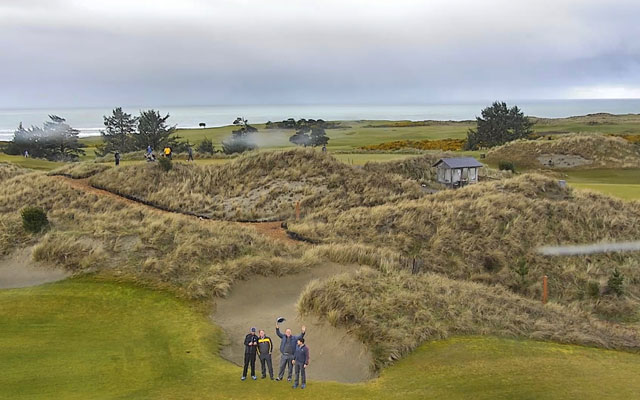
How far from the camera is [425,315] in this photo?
16.0 metres

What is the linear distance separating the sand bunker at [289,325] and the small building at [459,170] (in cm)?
1923

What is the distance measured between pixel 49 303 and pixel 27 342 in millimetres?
3302

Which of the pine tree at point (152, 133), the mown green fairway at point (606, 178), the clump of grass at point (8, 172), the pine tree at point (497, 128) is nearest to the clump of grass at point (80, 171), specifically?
the clump of grass at point (8, 172)

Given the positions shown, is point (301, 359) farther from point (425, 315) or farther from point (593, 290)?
point (593, 290)

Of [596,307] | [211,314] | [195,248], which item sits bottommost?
[596,307]

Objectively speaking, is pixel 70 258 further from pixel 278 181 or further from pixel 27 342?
pixel 278 181

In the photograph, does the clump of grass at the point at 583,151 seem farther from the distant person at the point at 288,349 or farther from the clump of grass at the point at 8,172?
the distant person at the point at 288,349

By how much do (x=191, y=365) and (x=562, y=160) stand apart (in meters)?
53.4

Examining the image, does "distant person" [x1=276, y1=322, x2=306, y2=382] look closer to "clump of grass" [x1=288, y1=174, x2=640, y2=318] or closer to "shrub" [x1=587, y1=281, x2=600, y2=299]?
"clump of grass" [x1=288, y1=174, x2=640, y2=318]

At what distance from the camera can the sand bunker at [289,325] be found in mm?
13859

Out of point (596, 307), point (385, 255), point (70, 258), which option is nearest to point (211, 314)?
point (70, 258)

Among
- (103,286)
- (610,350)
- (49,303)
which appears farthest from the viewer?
(103,286)

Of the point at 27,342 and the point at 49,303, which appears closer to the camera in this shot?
the point at 27,342

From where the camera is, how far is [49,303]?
1725cm
